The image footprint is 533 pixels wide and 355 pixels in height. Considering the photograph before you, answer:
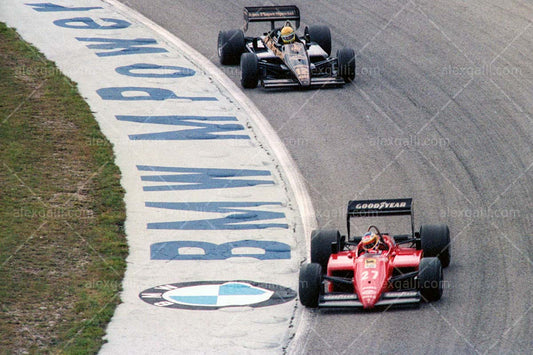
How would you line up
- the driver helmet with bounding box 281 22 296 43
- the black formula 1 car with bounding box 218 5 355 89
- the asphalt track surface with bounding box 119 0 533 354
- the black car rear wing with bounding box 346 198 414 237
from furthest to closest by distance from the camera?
the driver helmet with bounding box 281 22 296 43, the black formula 1 car with bounding box 218 5 355 89, the black car rear wing with bounding box 346 198 414 237, the asphalt track surface with bounding box 119 0 533 354

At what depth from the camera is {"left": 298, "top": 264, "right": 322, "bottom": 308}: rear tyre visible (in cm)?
1473

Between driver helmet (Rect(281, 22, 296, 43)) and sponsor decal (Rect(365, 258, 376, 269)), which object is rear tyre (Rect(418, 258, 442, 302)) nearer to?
sponsor decal (Rect(365, 258, 376, 269))

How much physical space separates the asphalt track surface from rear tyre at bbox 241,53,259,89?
9.9 inches

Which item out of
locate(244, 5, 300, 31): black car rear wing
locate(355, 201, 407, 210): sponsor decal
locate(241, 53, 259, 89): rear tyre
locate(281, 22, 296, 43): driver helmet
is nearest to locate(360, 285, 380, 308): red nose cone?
locate(355, 201, 407, 210): sponsor decal

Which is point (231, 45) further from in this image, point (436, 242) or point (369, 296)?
point (369, 296)

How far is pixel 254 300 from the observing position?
15.4 metres

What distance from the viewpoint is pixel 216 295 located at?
1560cm

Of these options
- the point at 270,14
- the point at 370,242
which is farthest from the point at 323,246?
the point at 270,14

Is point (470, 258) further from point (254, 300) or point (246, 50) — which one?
point (246, 50)

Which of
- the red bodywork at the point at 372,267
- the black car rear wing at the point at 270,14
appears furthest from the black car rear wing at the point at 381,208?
the black car rear wing at the point at 270,14

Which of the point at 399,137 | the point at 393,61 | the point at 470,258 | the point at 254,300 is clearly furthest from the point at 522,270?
the point at 393,61

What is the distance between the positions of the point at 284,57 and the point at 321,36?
6.09ft

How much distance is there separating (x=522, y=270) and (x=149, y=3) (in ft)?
55.9

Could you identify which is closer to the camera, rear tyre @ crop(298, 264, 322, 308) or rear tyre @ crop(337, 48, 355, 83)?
rear tyre @ crop(298, 264, 322, 308)
